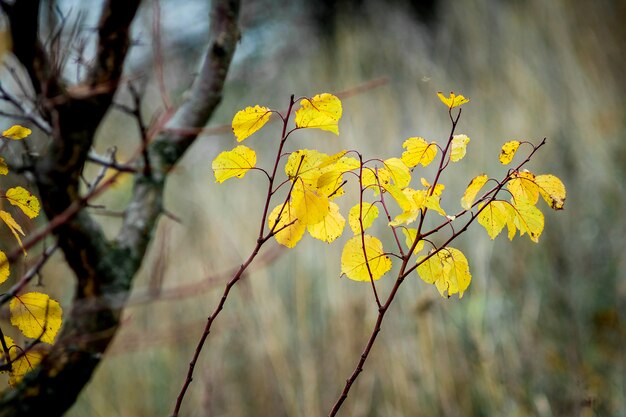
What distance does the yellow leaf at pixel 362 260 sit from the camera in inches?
21.0

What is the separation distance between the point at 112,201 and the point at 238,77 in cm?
125

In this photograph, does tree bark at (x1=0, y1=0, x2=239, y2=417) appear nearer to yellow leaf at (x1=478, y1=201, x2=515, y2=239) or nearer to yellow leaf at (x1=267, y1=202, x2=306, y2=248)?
yellow leaf at (x1=267, y1=202, x2=306, y2=248)

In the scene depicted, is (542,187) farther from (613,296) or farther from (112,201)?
(112,201)

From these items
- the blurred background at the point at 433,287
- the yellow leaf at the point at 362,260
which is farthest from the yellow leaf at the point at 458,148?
the blurred background at the point at 433,287

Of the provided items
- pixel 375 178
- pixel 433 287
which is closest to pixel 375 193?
pixel 375 178

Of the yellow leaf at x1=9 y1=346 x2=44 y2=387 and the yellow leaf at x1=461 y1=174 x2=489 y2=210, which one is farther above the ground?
the yellow leaf at x1=461 y1=174 x2=489 y2=210

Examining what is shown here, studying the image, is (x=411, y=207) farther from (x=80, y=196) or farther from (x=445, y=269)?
(x=80, y=196)

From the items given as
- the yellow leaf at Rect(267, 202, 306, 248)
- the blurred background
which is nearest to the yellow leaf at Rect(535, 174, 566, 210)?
the yellow leaf at Rect(267, 202, 306, 248)

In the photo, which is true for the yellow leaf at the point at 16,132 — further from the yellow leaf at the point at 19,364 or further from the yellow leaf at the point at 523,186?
the yellow leaf at the point at 523,186

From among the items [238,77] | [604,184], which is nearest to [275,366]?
[604,184]

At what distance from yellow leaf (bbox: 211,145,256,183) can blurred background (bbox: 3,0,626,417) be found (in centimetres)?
63

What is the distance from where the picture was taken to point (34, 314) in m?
0.50

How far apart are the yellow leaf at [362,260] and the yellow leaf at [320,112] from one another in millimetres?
112

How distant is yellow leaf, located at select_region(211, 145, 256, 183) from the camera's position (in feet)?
1.65
